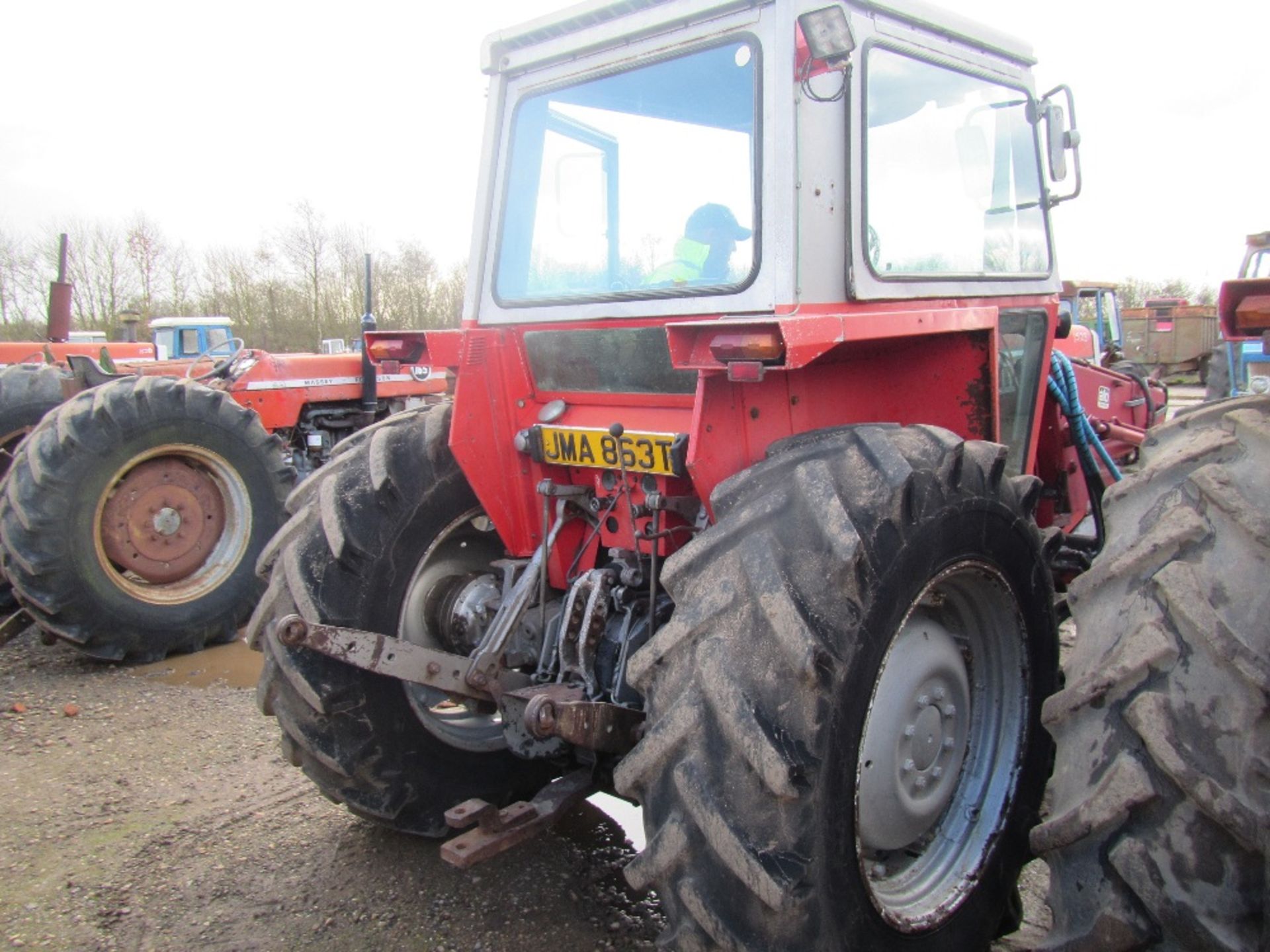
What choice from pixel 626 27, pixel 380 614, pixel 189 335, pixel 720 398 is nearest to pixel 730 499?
pixel 720 398

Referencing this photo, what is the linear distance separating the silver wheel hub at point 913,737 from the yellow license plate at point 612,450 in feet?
2.39

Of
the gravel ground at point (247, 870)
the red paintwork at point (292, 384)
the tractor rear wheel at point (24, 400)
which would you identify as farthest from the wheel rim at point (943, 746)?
the tractor rear wheel at point (24, 400)

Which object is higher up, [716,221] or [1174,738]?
[716,221]

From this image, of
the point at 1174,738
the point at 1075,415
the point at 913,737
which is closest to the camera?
the point at 1174,738

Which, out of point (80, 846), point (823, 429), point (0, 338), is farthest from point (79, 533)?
point (0, 338)

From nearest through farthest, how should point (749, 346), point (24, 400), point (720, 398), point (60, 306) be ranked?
point (749, 346) → point (720, 398) → point (24, 400) → point (60, 306)

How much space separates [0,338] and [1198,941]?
86.3 feet

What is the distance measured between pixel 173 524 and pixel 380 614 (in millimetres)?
3366

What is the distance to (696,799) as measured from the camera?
6.15 ft

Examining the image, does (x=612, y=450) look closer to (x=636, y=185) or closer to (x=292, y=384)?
(x=636, y=185)

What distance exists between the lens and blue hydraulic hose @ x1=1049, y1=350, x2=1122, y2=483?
389cm

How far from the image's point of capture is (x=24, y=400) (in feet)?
21.6

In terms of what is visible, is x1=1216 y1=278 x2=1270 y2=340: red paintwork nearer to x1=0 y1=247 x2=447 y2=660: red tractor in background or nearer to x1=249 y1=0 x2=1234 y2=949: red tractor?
x1=249 y1=0 x2=1234 y2=949: red tractor

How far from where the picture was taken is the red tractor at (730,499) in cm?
194
